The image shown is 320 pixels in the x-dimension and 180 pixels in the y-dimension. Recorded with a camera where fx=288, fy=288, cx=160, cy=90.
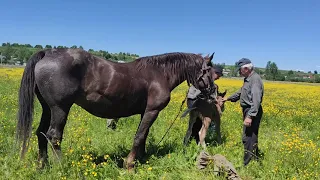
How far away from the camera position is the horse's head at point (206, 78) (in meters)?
5.99

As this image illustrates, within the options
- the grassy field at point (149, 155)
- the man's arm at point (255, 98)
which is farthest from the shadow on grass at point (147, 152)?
the man's arm at point (255, 98)

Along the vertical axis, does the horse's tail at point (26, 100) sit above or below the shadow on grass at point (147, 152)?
above

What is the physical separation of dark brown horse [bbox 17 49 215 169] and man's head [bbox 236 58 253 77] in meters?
0.67

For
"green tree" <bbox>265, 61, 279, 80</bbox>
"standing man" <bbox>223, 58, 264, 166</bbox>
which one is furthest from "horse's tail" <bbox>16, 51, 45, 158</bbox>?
"green tree" <bbox>265, 61, 279, 80</bbox>

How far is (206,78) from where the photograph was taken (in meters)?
6.06

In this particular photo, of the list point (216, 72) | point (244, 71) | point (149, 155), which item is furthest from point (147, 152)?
Answer: point (244, 71)

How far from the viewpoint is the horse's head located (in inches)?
236

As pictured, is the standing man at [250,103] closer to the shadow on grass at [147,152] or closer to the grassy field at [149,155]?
the grassy field at [149,155]

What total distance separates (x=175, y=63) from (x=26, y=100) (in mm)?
2842

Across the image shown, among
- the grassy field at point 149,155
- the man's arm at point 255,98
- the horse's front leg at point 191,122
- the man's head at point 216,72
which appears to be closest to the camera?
the grassy field at point 149,155

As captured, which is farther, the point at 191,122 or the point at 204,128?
the point at 191,122

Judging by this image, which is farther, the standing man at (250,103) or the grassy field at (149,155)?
the standing man at (250,103)

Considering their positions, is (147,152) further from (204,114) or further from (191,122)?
(204,114)

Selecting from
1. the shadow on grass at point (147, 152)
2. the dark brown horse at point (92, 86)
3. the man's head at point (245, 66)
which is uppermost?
the man's head at point (245, 66)
